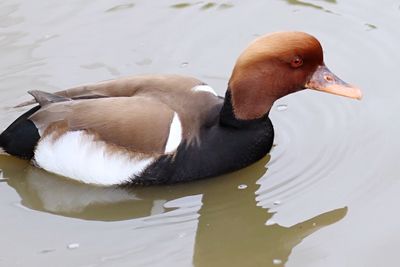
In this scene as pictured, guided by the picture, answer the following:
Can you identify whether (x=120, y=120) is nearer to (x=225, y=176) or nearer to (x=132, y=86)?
(x=132, y=86)

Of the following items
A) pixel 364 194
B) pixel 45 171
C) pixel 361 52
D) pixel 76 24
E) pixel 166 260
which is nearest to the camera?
pixel 166 260

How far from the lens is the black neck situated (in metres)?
4.97

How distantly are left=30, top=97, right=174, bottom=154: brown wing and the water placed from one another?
12.6 inches

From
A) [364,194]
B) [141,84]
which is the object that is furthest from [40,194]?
[364,194]

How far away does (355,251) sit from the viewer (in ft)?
14.8

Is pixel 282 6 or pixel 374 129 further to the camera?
pixel 282 6

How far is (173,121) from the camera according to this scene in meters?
4.90

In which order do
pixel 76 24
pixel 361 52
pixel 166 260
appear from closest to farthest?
pixel 166 260 < pixel 361 52 < pixel 76 24

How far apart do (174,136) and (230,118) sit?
34cm

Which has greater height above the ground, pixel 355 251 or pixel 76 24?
pixel 76 24

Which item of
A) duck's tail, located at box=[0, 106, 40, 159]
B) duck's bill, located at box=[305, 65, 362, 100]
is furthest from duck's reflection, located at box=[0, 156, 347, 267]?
duck's bill, located at box=[305, 65, 362, 100]

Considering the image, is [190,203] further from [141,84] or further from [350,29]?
[350,29]

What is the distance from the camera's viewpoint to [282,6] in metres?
6.82

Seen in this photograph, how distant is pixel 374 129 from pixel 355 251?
114 centimetres
